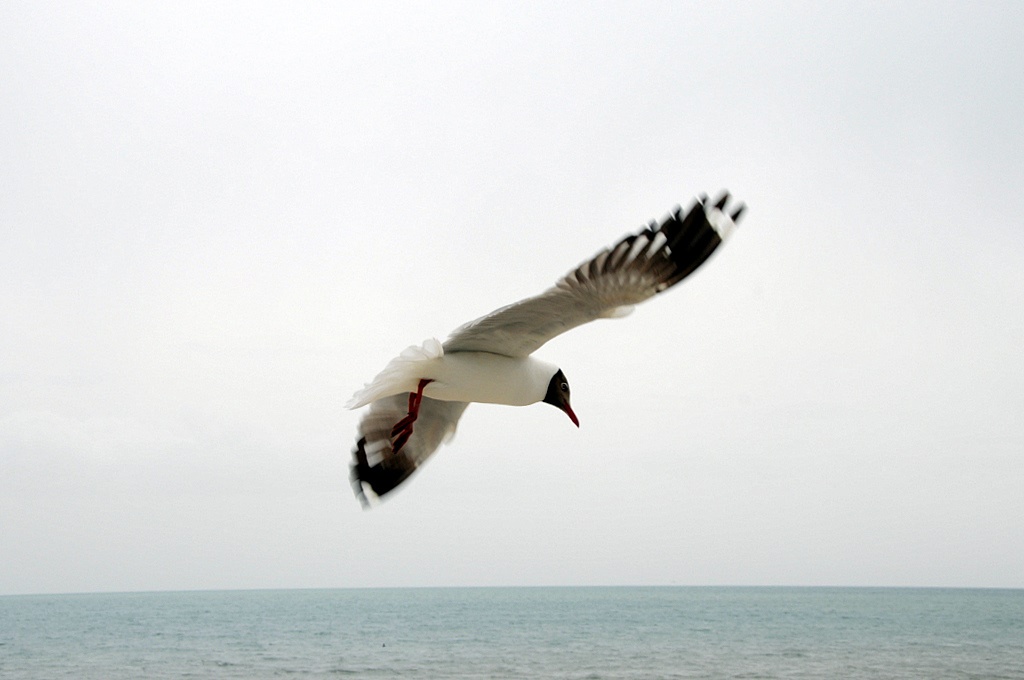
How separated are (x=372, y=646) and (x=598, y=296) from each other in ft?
142

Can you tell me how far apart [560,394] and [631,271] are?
1.79 metres

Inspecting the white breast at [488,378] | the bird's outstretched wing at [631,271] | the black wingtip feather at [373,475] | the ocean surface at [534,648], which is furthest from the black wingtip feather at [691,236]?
the ocean surface at [534,648]

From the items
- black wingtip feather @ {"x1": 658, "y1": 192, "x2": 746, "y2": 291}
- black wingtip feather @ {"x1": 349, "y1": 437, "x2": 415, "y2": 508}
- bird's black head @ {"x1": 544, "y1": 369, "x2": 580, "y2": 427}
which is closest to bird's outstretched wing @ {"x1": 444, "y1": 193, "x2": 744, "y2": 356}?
black wingtip feather @ {"x1": 658, "y1": 192, "x2": 746, "y2": 291}

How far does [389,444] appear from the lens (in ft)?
26.9

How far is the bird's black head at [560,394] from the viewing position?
24.0 ft

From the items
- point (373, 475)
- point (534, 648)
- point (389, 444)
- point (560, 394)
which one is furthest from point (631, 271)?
point (534, 648)

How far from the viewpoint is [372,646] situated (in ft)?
152

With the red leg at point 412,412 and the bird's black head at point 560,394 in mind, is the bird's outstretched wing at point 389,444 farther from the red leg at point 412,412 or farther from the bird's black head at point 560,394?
the bird's black head at point 560,394

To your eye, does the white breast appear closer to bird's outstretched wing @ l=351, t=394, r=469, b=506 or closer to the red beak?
the red beak

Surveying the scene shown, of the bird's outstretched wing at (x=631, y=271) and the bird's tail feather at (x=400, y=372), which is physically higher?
the bird's outstretched wing at (x=631, y=271)

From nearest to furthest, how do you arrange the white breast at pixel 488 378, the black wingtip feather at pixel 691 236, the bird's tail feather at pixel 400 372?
the black wingtip feather at pixel 691 236, the bird's tail feather at pixel 400 372, the white breast at pixel 488 378

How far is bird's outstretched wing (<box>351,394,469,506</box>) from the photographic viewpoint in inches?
320

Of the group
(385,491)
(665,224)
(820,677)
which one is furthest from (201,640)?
(665,224)

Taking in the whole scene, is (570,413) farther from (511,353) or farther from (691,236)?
(691,236)
